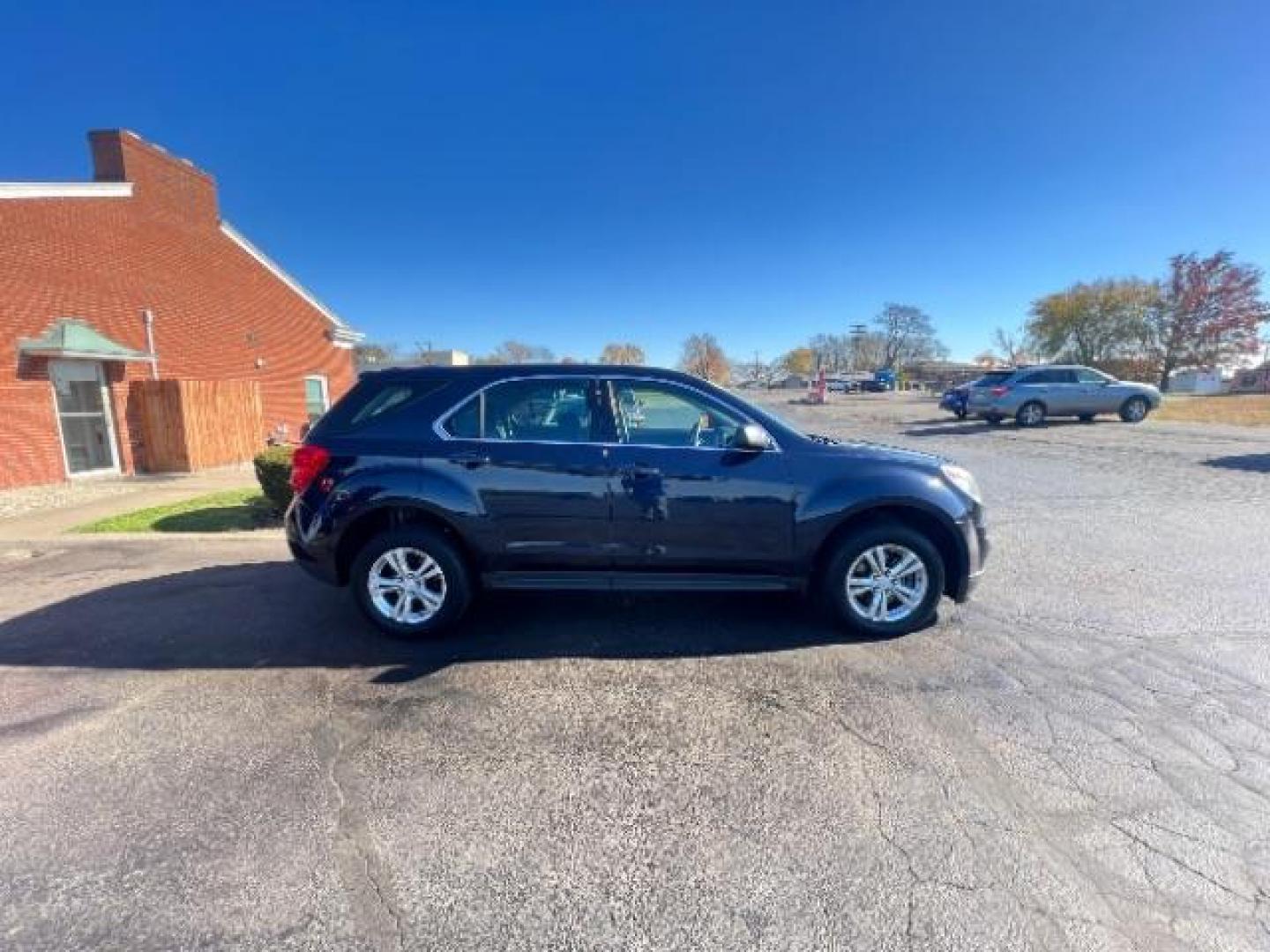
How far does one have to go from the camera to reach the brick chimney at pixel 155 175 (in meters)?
11.7

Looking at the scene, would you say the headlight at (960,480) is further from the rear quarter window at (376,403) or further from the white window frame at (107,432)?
the white window frame at (107,432)

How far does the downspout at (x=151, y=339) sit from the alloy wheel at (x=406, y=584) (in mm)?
12215

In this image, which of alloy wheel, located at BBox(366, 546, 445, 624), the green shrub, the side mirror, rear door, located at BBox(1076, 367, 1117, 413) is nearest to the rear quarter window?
alloy wheel, located at BBox(366, 546, 445, 624)

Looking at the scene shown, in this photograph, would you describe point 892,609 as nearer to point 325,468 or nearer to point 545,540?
point 545,540

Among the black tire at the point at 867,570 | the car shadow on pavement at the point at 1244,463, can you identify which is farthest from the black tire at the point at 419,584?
the car shadow on pavement at the point at 1244,463

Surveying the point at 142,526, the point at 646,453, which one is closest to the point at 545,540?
the point at 646,453

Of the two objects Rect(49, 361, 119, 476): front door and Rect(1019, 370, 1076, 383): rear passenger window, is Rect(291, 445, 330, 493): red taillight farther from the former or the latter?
Rect(1019, 370, 1076, 383): rear passenger window

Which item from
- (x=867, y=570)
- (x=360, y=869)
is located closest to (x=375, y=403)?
(x=360, y=869)

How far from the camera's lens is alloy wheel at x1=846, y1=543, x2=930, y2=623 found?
3.72 meters

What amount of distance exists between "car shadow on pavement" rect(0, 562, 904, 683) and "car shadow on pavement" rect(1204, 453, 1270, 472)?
33.9 ft

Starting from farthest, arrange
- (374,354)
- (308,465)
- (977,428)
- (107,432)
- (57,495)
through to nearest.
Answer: (374,354)
(977,428)
(107,432)
(57,495)
(308,465)

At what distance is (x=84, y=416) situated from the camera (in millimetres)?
11008

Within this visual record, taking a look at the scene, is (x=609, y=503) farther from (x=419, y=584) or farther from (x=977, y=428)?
(x=977, y=428)

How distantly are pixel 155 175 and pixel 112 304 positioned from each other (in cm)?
331
